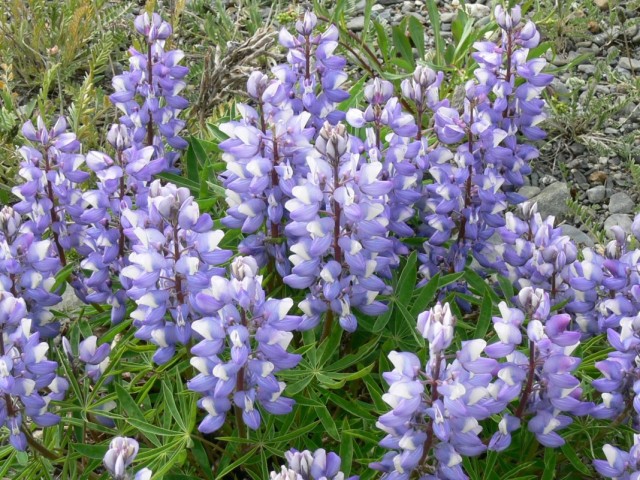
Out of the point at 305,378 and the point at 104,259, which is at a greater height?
the point at 104,259

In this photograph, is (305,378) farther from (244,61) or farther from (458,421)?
(244,61)

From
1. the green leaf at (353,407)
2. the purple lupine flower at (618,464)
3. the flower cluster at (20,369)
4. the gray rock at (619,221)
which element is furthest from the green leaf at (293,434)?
the gray rock at (619,221)

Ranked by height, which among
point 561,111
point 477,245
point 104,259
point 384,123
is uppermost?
point 384,123

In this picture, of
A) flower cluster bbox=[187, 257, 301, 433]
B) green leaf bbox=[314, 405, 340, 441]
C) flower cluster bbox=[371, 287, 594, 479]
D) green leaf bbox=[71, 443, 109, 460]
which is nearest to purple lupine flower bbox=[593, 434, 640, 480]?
flower cluster bbox=[371, 287, 594, 479]

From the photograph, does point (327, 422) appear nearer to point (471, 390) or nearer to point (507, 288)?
point (471, 390)

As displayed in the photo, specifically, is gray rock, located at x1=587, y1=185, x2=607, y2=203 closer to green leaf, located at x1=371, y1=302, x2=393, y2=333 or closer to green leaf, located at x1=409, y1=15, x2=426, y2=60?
green leaf, located at x1=409, y1=15, x2=426, y2=60

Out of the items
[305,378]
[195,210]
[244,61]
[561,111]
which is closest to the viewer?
[195,210]

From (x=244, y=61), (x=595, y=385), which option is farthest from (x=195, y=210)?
(x=244, y=61)

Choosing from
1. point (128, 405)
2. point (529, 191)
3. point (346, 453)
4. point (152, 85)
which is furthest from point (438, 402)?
point (529, 191)
